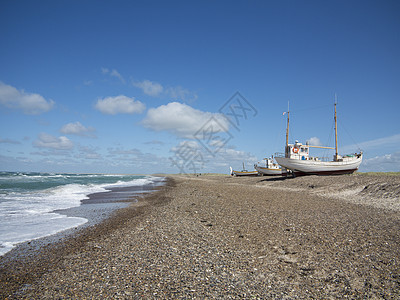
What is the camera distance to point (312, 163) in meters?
41.3

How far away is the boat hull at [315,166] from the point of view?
1628 inches

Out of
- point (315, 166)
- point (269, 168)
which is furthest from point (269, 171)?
point (315, 166)

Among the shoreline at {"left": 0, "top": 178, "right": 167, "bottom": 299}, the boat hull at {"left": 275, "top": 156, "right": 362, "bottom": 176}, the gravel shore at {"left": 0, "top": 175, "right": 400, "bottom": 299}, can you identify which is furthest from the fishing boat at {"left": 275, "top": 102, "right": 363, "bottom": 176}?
the shoreline at {"left": 0, "top": 178, "right": 167, "bottom": 299}

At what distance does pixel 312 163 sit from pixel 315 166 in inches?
35.5

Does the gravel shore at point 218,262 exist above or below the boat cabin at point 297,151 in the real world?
below

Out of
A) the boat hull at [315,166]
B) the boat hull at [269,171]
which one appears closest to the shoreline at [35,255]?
the boat hull at [315,166]

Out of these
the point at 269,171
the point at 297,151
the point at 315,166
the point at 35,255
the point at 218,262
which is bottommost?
the point at 35,255

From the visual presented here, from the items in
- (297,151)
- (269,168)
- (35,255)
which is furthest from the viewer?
(269,168)

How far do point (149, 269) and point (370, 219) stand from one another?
10080 mm

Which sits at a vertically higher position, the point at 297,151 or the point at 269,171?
the point at 297,151

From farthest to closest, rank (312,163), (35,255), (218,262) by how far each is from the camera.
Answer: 1. (312,163)
2. (35,255)
3. (218,262)

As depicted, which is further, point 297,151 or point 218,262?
point 297,151

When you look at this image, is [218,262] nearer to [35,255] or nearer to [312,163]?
[35,255]

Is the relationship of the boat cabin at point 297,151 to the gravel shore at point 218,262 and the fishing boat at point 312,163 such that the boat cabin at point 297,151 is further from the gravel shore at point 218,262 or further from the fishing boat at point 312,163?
the gravel shore at point 218,262
